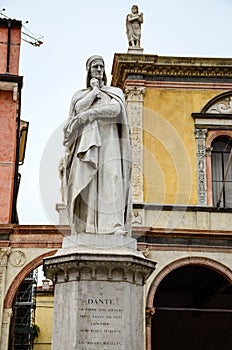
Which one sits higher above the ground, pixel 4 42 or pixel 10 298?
pixel 4 42

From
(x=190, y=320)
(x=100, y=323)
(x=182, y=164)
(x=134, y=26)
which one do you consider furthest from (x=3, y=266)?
(x=100, y=323)

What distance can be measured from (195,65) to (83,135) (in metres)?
14.5

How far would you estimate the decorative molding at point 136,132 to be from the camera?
64.2 ft

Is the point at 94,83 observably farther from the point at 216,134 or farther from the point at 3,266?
the point at 216,134

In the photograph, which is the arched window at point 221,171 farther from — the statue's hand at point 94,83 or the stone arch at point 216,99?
the statue's hand at point 94,83

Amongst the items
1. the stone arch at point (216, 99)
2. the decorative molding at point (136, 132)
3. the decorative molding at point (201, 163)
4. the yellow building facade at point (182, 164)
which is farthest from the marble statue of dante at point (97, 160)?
the stone arch at point (216, 99)

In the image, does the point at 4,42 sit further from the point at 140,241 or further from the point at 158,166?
the point at 140,241

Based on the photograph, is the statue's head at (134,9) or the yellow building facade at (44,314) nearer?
the statue's head at (134,9)

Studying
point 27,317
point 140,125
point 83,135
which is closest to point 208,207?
point 140,125

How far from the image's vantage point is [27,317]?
30.3 meters

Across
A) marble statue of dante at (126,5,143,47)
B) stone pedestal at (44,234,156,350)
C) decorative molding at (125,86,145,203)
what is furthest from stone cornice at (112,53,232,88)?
stone pedestal at (44,234,156,350)

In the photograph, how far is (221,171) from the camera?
20172 mm

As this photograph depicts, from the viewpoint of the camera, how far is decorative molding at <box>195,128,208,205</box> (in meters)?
19.5

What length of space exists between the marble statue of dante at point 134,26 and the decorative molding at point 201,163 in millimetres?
3707
